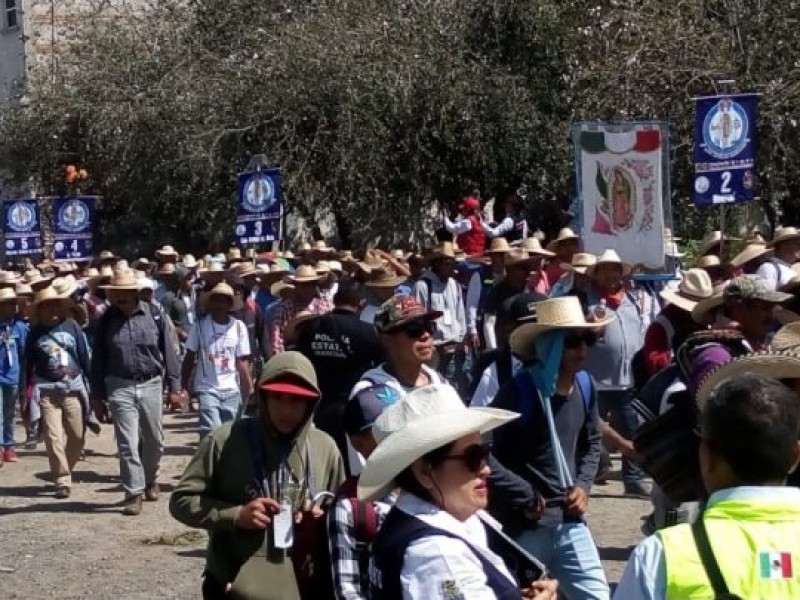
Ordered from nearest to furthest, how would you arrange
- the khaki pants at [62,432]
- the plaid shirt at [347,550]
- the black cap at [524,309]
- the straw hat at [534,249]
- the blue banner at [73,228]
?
the plaid shirt at [347,550] → the black cap at [524,309] → the khaki pants at [62,432] → the straw hat at [534,249] → the blue banner at [73,228]

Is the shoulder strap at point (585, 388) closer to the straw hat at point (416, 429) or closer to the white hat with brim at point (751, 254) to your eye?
the straw hat at point (416, 429)

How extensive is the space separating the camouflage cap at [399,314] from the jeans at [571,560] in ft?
3.18

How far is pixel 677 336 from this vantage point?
8.55 metres

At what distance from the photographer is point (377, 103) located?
26.5 metres

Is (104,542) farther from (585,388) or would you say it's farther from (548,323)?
(548,323)

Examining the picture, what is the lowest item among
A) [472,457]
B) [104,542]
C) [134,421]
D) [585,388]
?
[104,542]

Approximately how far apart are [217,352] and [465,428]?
29.6ft

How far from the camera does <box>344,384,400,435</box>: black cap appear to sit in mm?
5777

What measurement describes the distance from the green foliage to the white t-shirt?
10.2m

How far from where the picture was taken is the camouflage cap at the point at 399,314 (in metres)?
6.36

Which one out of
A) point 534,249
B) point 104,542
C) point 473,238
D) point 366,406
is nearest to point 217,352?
point 104,542

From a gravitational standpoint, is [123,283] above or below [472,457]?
above

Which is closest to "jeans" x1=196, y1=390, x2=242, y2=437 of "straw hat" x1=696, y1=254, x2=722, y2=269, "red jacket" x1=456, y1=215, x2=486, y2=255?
"straw hat" x1=696, y1=254, x2=722, y2=269

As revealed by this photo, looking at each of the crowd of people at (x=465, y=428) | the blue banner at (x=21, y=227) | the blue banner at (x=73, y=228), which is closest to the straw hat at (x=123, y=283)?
the crowd of people at (x=465, y=428)
